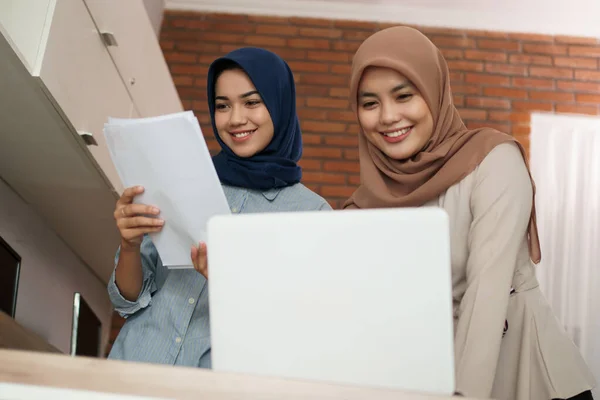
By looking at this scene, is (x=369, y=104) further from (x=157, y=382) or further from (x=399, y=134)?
(x=157, y=382)

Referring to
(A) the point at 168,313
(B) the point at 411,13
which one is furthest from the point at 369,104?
(B) the point at 411,13

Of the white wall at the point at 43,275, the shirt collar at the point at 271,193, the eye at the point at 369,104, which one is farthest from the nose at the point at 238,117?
the white wall at the point at 43,275

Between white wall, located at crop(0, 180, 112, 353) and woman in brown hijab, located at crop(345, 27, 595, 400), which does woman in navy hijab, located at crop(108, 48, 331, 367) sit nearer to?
woman in brown hijab, located at crop(345, 27, 595, 400)

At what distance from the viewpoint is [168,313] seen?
1438mm

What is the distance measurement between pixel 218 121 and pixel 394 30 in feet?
1.47

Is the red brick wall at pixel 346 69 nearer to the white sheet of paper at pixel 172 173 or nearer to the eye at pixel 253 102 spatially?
the eye at pixel 253 102

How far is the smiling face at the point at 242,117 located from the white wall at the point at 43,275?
3.34 feet

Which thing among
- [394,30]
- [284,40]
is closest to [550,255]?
[284,40]

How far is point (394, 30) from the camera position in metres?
1.55

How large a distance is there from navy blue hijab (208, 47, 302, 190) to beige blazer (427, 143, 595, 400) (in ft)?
1.29

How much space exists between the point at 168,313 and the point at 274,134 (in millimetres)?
481

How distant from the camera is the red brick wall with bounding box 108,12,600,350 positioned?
12.9 ft

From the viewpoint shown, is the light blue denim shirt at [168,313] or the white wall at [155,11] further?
the white wall at [155,11]

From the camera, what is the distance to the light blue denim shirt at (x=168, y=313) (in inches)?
54.8
